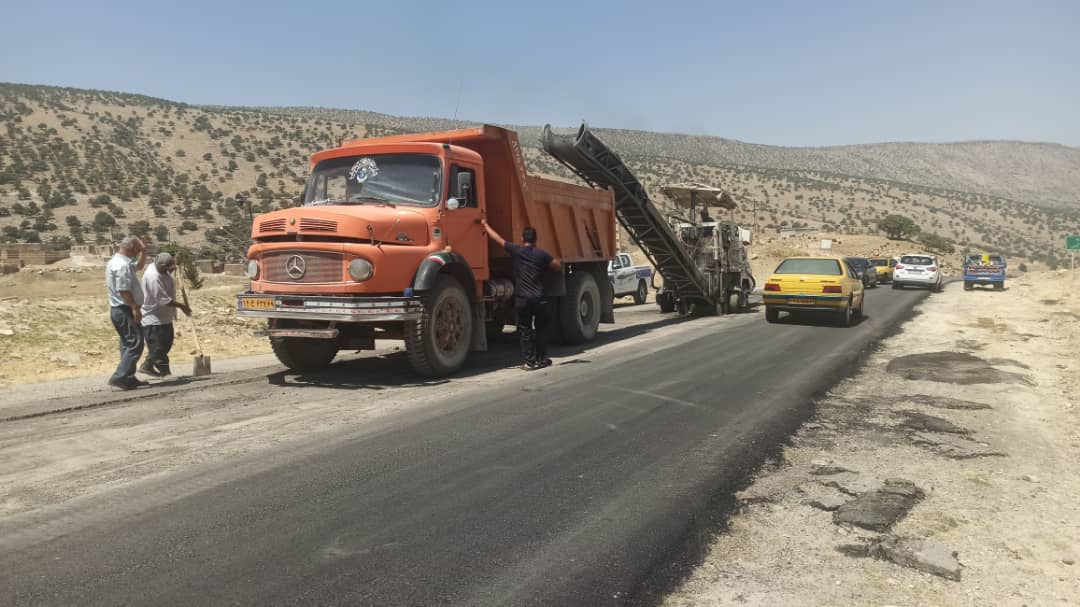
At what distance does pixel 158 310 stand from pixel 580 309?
21.9ft

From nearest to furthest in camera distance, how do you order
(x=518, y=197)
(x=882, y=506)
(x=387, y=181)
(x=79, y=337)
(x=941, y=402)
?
(x=882, y=506) → (x=941, y=402) → (x=387, y=181) → (x=518, y=197) → (x=79, y=337)

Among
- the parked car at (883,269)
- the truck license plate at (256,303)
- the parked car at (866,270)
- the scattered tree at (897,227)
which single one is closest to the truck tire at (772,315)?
the truck license plate at (256,303)

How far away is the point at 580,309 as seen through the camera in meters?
13.0

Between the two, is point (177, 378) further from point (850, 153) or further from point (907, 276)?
point (850, 153)

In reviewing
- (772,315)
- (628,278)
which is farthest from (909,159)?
(772,315)

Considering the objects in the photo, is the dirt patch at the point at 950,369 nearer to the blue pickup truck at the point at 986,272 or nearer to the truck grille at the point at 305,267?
the truck grille at the point at 305,267

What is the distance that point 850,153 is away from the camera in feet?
451

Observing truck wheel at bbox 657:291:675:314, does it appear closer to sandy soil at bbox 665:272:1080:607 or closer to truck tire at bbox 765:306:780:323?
truck tire at bbox 765:306:780:323

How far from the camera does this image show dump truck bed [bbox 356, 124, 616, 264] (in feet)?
35.8

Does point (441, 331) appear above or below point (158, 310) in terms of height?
below

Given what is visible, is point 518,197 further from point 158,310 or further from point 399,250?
point 158,310

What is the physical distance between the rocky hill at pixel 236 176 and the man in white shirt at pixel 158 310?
1.38m

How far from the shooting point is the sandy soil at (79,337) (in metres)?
11.1

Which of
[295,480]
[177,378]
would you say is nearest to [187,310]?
[177,378]
